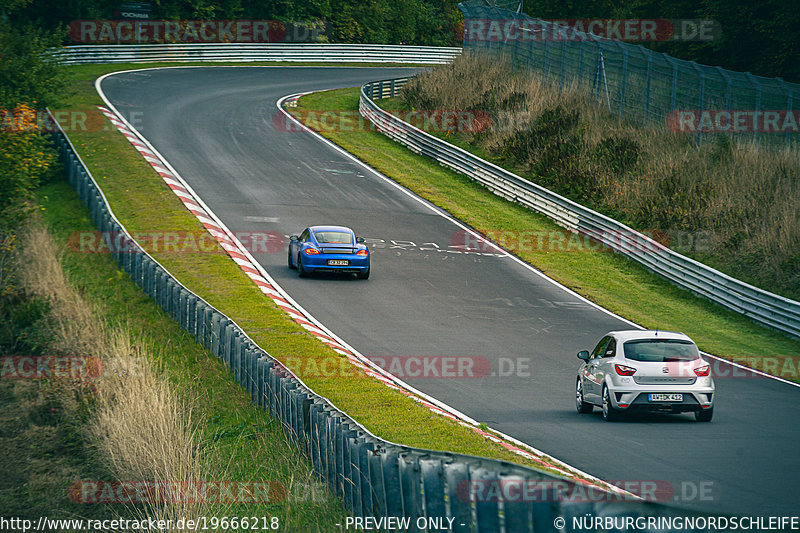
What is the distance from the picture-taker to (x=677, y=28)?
55.5 meters

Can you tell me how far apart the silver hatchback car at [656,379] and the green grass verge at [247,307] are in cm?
296

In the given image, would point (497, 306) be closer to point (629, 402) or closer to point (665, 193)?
point (629, 402)

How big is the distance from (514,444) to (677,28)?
47640mm

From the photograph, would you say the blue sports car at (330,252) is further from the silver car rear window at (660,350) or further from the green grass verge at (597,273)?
the silver car rear window at (660,350)

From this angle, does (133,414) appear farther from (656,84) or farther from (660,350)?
(656,84)

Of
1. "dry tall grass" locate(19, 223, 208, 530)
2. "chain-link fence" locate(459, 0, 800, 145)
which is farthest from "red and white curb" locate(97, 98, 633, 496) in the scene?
"chain-link fence" locate(459, 0, 800, 145)

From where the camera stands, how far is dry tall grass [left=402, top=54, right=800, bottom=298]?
1140 inches

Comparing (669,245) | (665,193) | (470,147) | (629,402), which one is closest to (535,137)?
(470,147)

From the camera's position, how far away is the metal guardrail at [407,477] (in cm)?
712

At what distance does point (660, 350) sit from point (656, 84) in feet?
77.7

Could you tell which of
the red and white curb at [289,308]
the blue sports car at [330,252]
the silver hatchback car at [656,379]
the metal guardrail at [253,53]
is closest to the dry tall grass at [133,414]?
the red and white curb at [289,308]

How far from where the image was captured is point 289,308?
2286cm

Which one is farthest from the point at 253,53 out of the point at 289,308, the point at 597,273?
the point at 289,308

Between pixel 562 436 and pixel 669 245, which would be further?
pixel 669 245
